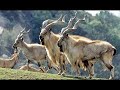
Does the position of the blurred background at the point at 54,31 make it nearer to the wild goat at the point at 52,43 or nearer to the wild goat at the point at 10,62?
the wild goat at the point at 10,62

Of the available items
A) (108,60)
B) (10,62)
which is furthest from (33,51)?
(108,60)

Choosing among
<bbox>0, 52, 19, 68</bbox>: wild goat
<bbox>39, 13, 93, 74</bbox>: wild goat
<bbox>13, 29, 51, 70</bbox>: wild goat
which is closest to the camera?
<bbox>39, 13, 93, 74</bbox>: wild goat

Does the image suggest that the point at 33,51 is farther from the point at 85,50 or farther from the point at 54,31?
the point at 54,31

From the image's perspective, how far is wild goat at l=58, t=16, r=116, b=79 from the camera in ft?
32.8

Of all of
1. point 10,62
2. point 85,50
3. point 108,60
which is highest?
point 85,50

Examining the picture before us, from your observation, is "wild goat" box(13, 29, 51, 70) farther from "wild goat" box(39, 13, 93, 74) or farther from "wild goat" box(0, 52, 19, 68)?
"wild goat" box(0, 52, 19, 68)

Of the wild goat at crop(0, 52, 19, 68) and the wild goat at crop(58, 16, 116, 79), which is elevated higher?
the wild goat at crop(58, 16, 116, 79)

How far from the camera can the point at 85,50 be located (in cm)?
1020

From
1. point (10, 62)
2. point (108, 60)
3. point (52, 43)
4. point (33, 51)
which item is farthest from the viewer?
point (10, 62)

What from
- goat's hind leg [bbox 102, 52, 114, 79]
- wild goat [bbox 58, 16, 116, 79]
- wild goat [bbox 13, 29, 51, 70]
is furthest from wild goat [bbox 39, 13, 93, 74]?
goat's hind leg [bbox 102, 52, 114, 79]
